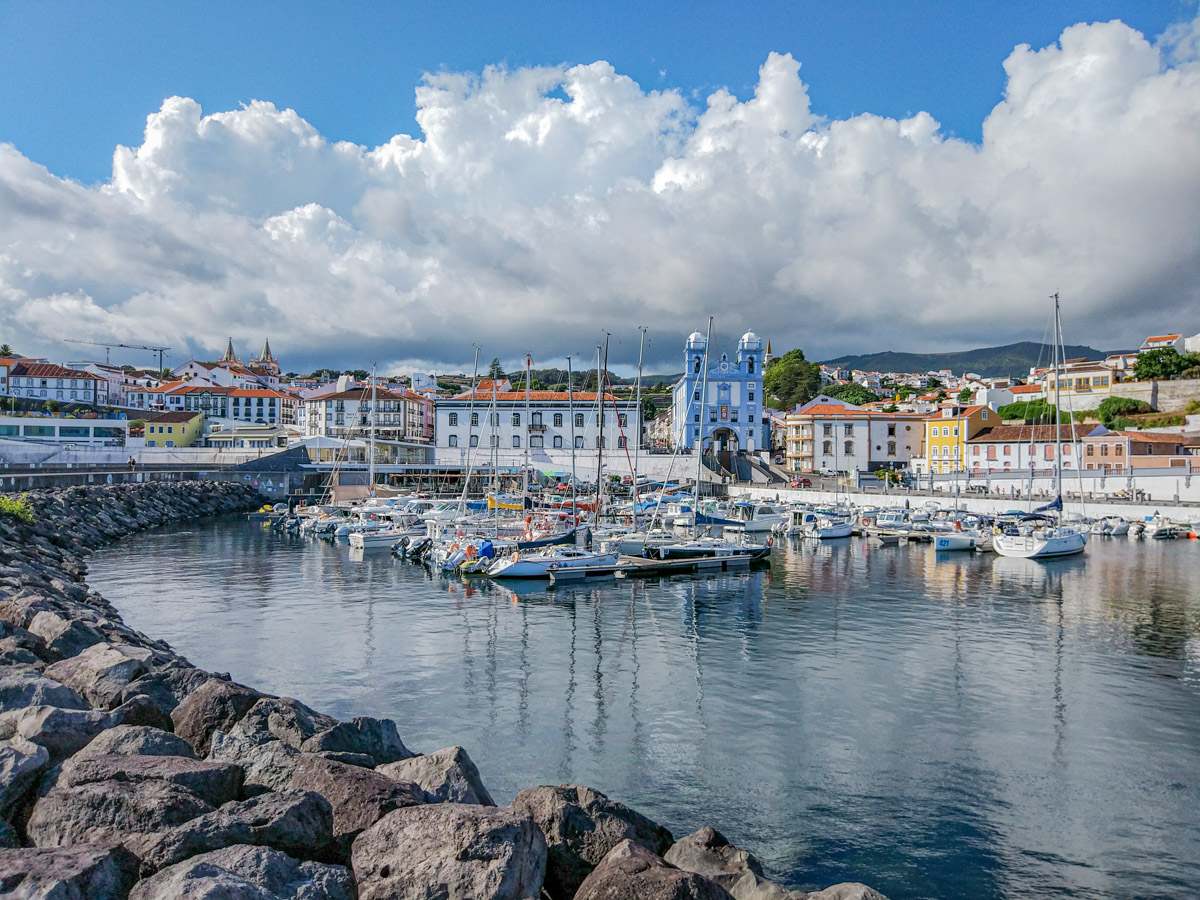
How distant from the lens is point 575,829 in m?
6.76

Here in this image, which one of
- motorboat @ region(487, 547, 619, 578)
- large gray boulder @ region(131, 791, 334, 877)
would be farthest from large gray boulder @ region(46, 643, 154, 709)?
motorboat @ region(487, 547, 619, 578)

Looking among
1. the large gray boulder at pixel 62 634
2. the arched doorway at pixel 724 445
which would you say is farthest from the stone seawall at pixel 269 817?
the arched doorway at pixel 724 445

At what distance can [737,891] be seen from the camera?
6773mm

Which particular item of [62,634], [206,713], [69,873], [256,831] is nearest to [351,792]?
[256,831]

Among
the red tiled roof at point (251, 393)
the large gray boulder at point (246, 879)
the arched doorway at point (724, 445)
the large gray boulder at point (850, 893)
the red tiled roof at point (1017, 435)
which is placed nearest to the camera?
the large gray boulder at point (246, 879)

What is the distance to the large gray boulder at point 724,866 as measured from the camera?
21.9 feet

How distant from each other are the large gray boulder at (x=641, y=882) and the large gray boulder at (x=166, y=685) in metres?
5.72

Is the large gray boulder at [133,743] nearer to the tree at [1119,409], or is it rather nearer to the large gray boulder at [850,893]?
the large gray boulder at [850,893]

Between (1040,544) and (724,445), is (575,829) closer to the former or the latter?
(1040,544)

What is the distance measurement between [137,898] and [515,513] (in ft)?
136

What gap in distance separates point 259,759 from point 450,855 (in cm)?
300

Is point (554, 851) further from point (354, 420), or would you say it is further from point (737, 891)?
point (354, 420)

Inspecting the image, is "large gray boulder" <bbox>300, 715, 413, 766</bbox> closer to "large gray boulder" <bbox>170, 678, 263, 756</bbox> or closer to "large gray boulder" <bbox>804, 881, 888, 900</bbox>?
"large gray boulder" <bbox>170, 678, 263, 756</bbox>

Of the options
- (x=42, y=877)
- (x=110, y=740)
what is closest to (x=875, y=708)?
(x=110, y=740)
